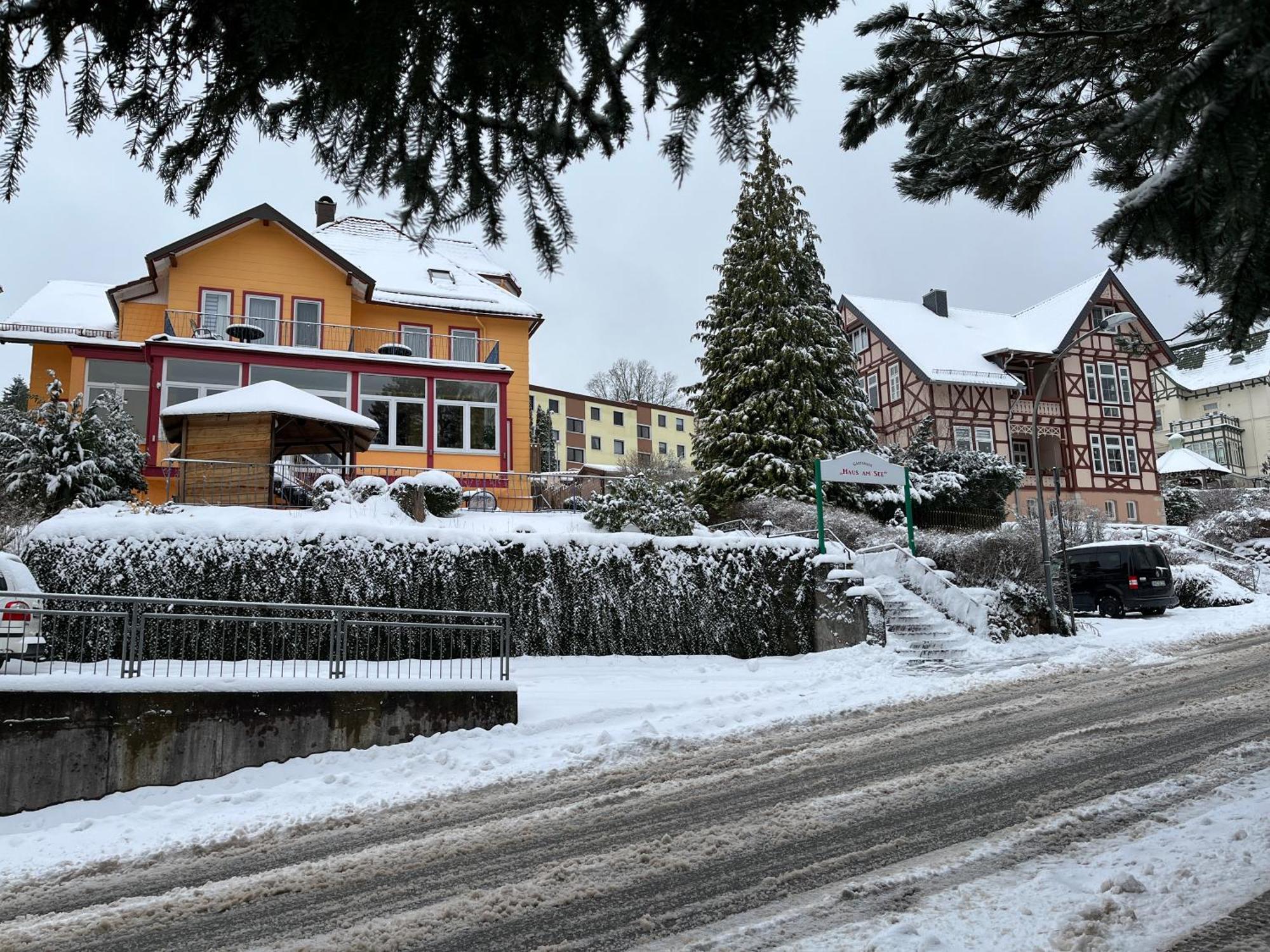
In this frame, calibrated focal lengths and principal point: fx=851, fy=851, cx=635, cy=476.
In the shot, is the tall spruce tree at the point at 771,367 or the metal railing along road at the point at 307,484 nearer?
the metal railing along road at the point at 307,484

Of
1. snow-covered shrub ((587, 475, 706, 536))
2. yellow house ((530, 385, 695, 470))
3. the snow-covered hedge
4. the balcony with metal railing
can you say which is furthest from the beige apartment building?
the snow-covered hedge

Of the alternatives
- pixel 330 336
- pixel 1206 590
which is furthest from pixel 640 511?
pixel 1206 590

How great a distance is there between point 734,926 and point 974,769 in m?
3.76

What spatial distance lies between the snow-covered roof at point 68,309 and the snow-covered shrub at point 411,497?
1418cm

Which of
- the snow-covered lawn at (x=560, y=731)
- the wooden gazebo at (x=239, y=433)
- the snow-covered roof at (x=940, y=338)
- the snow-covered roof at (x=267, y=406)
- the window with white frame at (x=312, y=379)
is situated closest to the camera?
the snow-covered lawn at (x=560, y=731)

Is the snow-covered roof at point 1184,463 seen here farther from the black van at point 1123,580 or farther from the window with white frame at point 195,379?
the window with white frame at point 195,379

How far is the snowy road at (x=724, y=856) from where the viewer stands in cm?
413

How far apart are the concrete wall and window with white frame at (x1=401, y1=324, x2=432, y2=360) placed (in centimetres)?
2040

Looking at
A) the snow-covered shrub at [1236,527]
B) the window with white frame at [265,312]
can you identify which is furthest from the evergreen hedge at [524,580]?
the snow-covered shrub at [1236,527]

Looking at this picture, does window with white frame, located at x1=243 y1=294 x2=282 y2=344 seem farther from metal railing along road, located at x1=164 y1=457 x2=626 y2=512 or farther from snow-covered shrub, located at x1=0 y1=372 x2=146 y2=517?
snow-covered shrub, located at x1=0 y1=372 x2=146 y2=517

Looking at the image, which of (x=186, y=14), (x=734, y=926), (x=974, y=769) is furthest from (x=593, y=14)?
(x=974, y=769)

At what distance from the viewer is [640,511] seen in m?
17.4

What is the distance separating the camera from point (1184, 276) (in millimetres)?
5219

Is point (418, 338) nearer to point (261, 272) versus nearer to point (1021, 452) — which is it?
point (261, 272)
